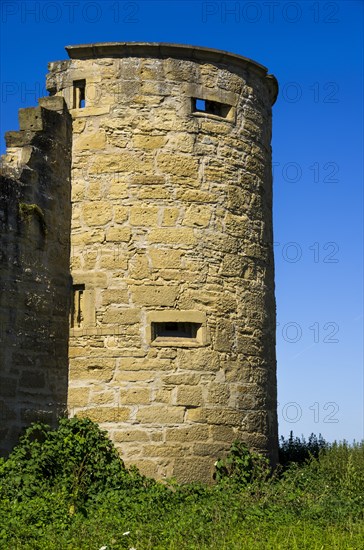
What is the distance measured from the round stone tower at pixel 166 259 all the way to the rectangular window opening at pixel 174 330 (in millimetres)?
13

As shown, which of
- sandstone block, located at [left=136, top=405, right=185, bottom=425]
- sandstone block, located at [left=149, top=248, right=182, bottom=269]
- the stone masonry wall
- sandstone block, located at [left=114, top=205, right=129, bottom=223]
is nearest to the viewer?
the stone masonry wall

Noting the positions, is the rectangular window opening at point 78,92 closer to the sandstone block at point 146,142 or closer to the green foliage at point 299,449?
the sandstone block at point 146,142

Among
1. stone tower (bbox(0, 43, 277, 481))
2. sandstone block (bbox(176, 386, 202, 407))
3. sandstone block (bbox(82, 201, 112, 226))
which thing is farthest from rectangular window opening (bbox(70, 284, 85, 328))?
sandstone block (bbox(176, 386, 202, 407))

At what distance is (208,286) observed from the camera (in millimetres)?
10359

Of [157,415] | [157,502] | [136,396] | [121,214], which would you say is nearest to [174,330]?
[136,396]

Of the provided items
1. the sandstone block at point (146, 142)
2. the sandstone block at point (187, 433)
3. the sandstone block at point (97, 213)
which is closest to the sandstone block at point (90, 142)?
the sandstone block at point (146, 142)

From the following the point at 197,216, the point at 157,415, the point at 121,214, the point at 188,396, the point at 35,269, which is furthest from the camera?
the point at 197,216

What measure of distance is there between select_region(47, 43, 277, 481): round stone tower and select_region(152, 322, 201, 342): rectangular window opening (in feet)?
0.04

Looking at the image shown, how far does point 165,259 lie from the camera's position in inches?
403

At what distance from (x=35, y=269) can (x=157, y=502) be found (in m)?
2.85

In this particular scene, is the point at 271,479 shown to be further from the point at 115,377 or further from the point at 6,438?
the point at 6,438

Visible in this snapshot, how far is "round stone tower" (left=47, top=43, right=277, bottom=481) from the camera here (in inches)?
392

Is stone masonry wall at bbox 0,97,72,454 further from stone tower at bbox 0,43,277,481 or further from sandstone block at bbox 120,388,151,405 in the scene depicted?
sandstone block at bbox 120,388,151,405

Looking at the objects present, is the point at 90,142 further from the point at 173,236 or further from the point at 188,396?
the point at 188,396
